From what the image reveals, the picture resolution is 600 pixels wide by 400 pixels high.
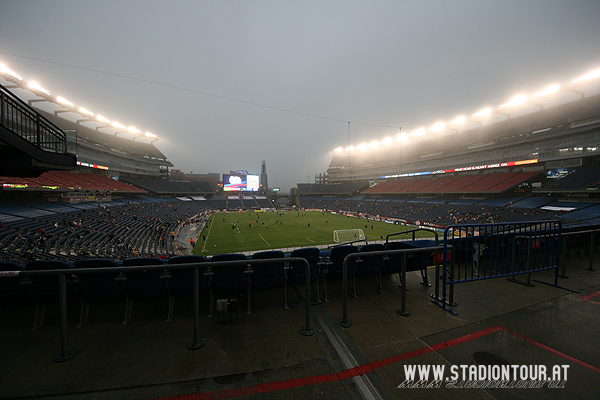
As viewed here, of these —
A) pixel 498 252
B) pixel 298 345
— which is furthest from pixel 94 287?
pixel 498 252

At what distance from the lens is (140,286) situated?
3.71 m

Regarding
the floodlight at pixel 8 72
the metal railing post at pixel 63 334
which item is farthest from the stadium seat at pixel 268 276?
the floodlight at pixel 8 72

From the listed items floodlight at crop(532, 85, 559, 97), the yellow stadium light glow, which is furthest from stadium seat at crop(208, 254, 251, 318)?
the yellow stadium light glow

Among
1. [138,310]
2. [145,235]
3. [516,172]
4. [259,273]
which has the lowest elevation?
[145,235]

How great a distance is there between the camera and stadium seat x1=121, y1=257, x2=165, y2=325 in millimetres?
3682

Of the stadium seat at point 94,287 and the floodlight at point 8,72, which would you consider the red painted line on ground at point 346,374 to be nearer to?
the stadium seat at point 94,287

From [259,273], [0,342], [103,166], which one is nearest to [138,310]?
[0,342]

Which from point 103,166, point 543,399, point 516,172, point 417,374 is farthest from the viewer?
A: point 103,166

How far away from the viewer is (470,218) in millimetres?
36250

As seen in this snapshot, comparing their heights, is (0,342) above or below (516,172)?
below

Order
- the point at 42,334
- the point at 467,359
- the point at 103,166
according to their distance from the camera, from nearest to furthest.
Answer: the point at 467,359
the point at 42,334
the point at 103,166

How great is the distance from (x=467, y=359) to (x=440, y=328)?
0.70 m

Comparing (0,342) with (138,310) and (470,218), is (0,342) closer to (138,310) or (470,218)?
(138,310)

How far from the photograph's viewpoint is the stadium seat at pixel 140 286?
12.1ft
